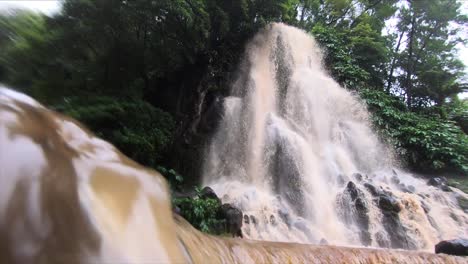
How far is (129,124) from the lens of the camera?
892 cm

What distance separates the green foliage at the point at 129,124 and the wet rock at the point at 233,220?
268cm

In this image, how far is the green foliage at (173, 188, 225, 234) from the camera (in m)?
6.89

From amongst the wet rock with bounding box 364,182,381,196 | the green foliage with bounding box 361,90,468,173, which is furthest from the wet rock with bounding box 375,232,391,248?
the green foliage with bounding box 361,90,468,173

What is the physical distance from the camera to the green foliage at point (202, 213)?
22.6ft

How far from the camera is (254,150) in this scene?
35.5 feet

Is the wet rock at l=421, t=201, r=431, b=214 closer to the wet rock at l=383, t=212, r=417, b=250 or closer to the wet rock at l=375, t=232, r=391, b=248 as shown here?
the wet rock at l=383, t=212, r=417, b=250

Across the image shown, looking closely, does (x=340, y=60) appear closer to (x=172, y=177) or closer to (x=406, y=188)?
(x=406, y=188)

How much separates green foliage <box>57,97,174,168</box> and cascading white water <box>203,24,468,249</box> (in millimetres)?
1753

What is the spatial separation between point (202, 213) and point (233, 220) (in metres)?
0.59

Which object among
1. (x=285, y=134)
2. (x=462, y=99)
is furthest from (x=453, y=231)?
(x=462, y=99)

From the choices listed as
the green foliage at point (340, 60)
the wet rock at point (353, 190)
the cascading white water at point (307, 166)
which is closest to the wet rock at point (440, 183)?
the cascading white water at point (307, 166)

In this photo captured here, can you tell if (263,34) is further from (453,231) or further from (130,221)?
(130,221)

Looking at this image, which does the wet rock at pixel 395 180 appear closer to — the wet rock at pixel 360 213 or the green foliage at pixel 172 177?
the wet rock at pixel 360 213

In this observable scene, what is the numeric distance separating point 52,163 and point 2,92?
669 millimetres
